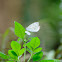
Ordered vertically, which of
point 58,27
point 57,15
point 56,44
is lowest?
point 56,44

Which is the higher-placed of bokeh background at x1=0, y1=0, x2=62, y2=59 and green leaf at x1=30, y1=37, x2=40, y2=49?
bokeh background at x1=0, y1=0, x2=62, y2=59

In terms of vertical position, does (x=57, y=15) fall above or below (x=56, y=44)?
above

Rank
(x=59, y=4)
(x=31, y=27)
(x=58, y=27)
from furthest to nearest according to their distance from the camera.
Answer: (x=59, y=4) → (x=58, y=27) → (x=31, y=27)

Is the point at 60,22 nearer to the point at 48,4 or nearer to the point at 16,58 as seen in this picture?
the point at 48,4

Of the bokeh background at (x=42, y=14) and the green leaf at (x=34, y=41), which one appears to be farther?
the bokeh background at (x=42, y=14)

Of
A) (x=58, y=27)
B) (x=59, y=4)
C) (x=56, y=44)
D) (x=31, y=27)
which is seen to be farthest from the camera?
(x=59, y=4)

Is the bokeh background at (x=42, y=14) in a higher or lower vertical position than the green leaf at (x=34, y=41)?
higher

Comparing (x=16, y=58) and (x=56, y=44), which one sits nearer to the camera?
(x=16, y=58)

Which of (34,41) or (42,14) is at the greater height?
(42,14)

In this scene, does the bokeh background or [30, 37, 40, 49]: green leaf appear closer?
[30, 37, 40, 49]: green leaf

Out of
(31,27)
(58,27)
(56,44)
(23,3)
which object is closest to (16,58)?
(31,27)

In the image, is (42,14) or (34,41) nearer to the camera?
(34,41)
